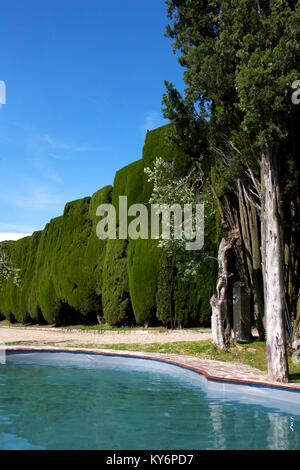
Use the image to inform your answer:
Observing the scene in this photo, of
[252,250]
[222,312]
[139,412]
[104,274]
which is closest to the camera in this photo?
[139,412]

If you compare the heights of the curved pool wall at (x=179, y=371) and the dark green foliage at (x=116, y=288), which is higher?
the dark green foliage at (x=116, y=288)

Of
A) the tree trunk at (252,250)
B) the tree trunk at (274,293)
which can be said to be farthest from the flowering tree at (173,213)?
the tree trunk at (274,293)

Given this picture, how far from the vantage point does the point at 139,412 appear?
6.34m

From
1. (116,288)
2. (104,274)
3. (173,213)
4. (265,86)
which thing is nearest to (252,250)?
(173,213)

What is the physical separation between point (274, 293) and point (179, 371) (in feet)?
9.73

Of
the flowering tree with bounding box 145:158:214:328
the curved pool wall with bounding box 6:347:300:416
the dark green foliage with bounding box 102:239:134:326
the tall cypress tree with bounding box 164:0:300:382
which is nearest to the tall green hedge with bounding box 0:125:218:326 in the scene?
the dark green foliage with bounding box 102:239:134:326

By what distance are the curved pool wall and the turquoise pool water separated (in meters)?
0.03

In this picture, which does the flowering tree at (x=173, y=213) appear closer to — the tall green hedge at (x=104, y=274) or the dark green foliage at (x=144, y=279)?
the tall green hedge at (x=104, y=274)

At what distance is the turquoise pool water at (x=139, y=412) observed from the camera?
16.3 feet

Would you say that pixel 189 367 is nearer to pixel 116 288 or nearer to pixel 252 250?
pixel 252 250

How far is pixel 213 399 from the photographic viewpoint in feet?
23.3

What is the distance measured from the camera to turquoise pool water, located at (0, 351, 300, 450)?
495 cm

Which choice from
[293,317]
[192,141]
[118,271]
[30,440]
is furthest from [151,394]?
[118,271]

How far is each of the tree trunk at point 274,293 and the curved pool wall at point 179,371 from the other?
0.57 metres
